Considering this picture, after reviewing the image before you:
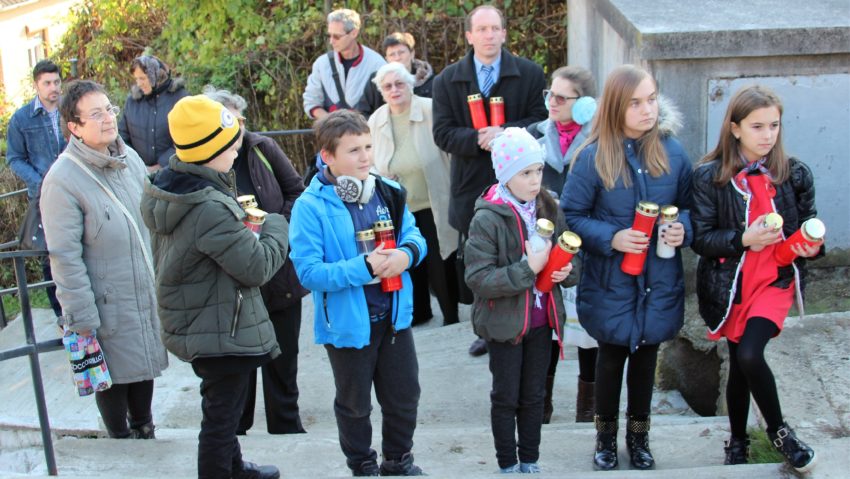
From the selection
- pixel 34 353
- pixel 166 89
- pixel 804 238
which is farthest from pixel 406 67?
pixel 804 238

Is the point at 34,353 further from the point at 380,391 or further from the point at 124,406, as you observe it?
the point at 380,391

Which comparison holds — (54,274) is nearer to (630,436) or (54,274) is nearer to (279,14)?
(630,436)

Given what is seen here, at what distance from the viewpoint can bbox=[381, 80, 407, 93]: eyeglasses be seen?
6.10m

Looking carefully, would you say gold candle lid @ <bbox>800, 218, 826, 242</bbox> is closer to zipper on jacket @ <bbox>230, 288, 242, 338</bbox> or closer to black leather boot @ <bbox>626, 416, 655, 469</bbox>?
black leather boot @ <bbox>626, 416, 655, 469</bbox>

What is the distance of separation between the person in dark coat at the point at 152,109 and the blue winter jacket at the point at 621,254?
4020 millimetres

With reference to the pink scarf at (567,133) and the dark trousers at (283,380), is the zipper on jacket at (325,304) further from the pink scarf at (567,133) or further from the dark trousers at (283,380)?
the pink scarf at (567,133)

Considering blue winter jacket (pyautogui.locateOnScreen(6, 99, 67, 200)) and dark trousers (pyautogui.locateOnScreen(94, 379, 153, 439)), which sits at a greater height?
blue winter jacket (pyautogui.locateOnScreen(6, 99, 67, 200))

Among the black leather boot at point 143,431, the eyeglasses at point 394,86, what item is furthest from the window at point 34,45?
the black leather boot at point 143,431

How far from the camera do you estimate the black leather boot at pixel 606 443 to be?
4.08m

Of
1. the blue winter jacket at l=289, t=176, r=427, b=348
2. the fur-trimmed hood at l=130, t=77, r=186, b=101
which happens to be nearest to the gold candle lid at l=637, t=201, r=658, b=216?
the blue winter jacket at l=289, t=176, r=427, b=348

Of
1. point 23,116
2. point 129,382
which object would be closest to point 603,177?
point 129,382

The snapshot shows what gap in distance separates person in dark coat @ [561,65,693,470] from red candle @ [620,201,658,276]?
54 mm

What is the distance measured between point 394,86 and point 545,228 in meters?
2.66

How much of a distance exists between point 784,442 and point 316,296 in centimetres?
194
